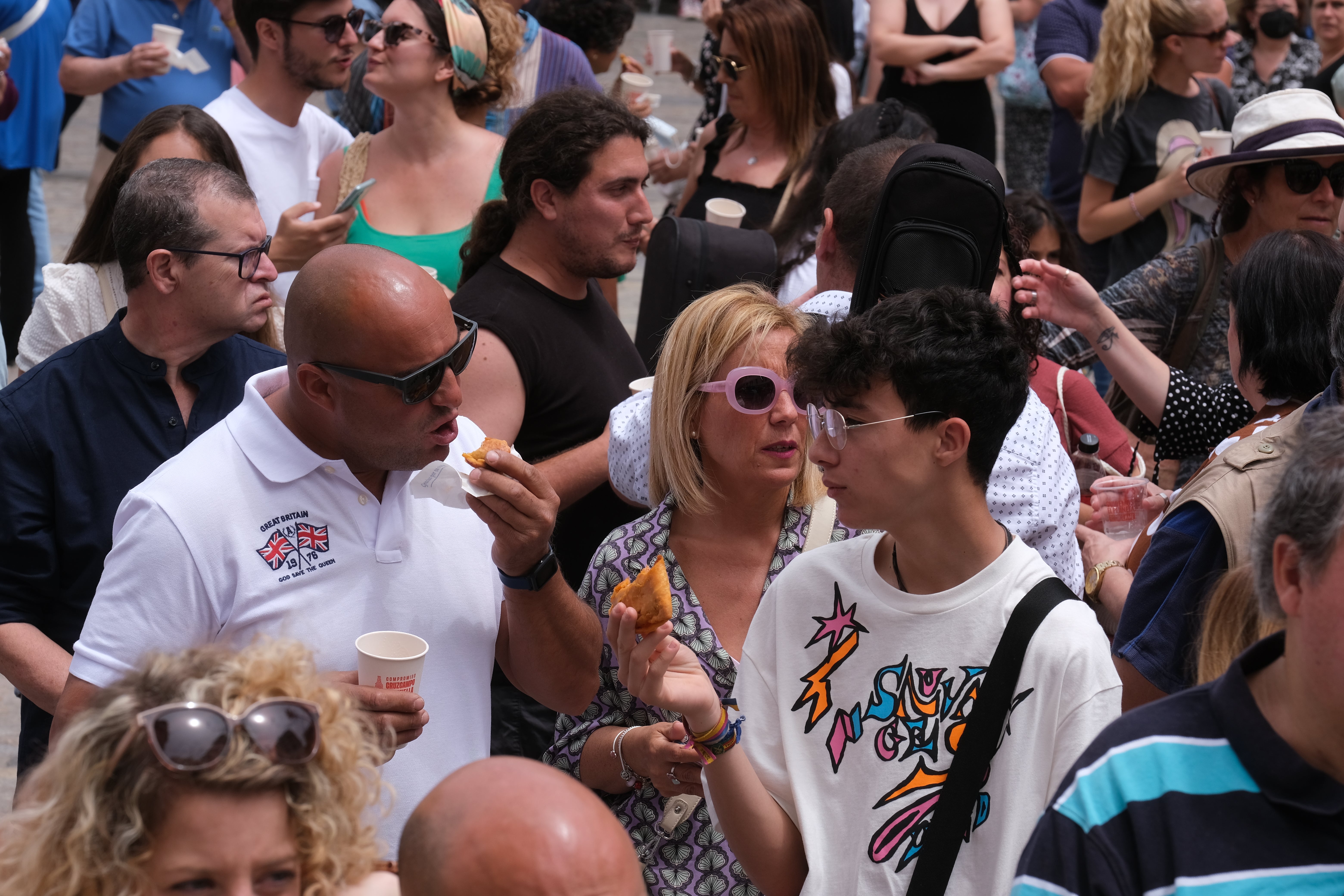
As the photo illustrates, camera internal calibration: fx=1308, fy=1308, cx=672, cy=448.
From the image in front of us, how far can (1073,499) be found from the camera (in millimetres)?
3053

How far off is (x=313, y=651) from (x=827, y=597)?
928mm

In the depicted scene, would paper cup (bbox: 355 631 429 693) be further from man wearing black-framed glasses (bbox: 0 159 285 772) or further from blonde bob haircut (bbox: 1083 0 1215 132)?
blonde bob haircut (bbox: 1083 0 1215 132)

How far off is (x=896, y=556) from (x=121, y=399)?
1.92 m

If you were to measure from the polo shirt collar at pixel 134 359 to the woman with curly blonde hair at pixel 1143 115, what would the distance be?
4.22 m

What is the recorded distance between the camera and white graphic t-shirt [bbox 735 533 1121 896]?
2.17 metres

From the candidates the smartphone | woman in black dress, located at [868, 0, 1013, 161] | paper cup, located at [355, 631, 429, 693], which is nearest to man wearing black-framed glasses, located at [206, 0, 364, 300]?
the smartphone

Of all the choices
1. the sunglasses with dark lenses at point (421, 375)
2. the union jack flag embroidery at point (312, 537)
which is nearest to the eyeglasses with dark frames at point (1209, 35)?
the sunglasses with dark lenses at point (421, 375)

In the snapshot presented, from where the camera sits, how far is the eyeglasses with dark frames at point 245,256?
326cm

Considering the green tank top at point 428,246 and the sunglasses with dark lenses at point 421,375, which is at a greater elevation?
the sunglasses with dark lenses at point 421,375

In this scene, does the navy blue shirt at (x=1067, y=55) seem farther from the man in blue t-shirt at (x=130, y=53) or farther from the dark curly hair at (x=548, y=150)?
the man in blue t-shirt at (x=130, y=53)

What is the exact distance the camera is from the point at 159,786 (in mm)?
1750

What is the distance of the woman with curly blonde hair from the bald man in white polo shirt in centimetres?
407

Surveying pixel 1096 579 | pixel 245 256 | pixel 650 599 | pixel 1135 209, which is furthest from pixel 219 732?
pixel 1135 209

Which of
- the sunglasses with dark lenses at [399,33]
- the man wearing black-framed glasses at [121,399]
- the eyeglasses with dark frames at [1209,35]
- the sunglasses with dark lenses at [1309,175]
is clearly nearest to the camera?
the man wearing black-framed glasses at [121,399]
